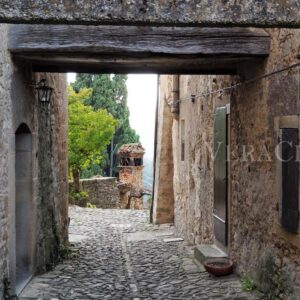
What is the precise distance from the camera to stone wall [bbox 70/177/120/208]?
2277cm

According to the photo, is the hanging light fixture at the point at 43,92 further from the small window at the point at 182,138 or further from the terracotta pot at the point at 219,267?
the small window at the point at 182,138

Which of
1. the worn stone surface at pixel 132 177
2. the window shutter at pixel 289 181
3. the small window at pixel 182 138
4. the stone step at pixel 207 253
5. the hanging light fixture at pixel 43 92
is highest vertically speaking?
the hanging light fixture at pixel 43 92

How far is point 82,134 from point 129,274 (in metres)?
12.9

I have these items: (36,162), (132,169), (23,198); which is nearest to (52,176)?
(36,162)

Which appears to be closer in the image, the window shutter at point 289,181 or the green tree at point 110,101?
the window shutter at point 289,181

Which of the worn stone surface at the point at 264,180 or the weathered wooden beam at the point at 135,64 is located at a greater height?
the weathered wooden beam at the point at 135,64

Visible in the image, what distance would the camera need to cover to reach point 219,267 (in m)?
7.50

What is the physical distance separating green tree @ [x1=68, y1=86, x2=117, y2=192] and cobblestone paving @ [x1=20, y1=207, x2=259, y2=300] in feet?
25.5

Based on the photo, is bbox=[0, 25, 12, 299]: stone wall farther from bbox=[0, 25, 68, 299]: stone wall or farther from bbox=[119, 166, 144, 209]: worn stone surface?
bbox=[119, 166, 144, 209]: worn stone surface

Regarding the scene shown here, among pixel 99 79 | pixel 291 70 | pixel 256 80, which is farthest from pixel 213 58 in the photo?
pixel 99 79

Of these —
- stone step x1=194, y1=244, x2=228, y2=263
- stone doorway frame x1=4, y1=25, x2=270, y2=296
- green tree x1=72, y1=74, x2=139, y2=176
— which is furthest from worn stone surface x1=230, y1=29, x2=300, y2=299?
green tree x1=72, y1=74, x2=139, y2=176

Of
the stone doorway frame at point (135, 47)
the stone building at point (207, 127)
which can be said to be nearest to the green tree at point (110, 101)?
the stone building at point (207, 127)

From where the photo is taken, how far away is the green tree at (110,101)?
31.1 meters

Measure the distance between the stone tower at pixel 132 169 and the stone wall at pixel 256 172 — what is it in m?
14.4
